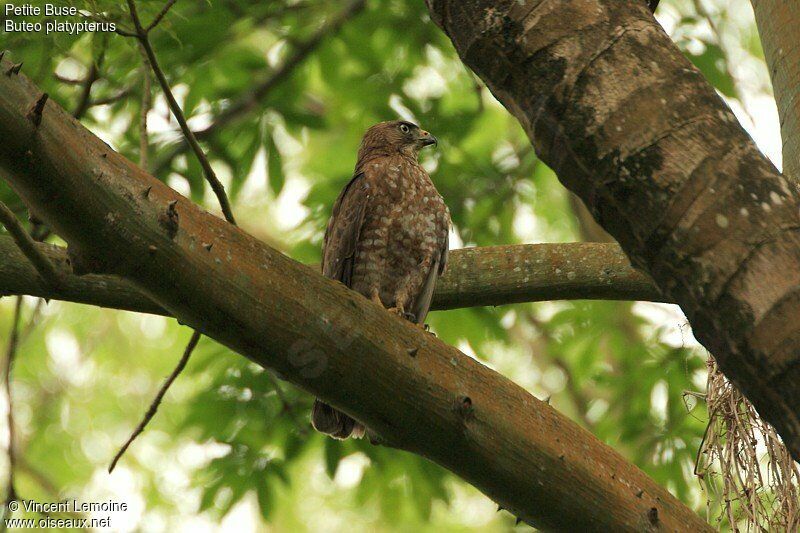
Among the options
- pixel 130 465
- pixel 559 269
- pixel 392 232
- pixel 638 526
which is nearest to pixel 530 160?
pixel 392 232

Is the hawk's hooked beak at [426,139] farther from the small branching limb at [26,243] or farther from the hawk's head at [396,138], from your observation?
the small branching limb at [26,243]

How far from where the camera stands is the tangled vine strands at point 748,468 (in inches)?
119

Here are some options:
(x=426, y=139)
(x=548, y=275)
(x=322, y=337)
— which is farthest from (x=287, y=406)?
(x=322, y=337)

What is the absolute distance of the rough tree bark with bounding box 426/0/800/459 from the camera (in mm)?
1647

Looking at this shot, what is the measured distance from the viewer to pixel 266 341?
2.20m

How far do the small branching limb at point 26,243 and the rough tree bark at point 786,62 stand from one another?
2583 mm

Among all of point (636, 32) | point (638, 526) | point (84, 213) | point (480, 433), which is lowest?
point (638, 526)

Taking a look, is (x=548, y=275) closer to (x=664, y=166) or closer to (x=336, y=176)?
(x=664, y=166)

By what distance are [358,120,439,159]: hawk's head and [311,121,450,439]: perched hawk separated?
37 cm

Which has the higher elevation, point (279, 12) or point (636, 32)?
point (279, 12)

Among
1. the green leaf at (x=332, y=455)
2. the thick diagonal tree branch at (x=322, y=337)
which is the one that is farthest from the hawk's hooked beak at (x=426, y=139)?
the thick diagonal tree branch at (x=322, y=337)

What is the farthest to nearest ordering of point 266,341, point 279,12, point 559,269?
point 279,12 < point 559,269 < point 266,341

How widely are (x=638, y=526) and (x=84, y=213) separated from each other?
1.65 metres

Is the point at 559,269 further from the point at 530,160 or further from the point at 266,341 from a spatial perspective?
the point at 530,160
